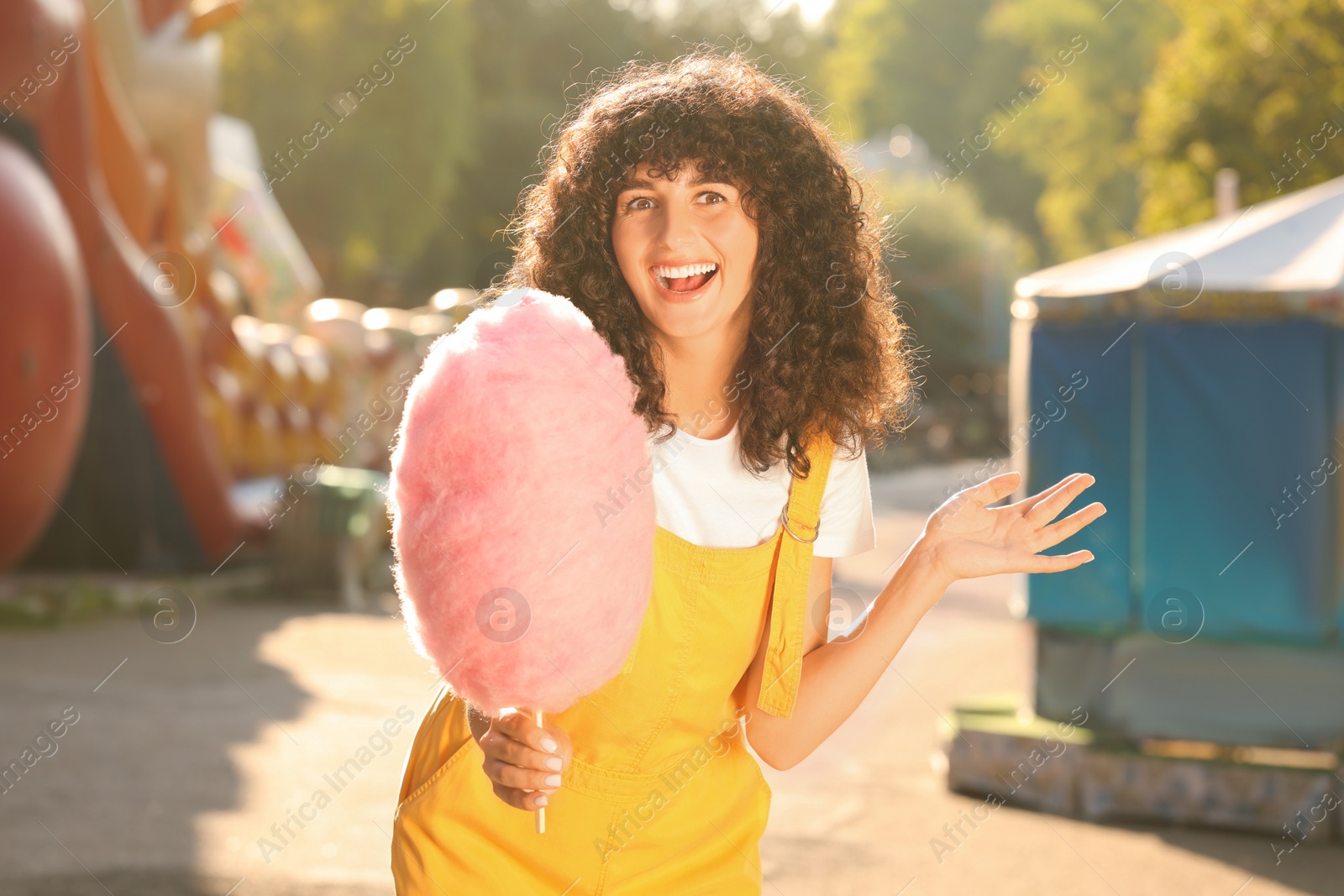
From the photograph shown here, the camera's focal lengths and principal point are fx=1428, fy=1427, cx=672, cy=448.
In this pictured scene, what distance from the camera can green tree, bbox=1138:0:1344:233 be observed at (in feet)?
43.9

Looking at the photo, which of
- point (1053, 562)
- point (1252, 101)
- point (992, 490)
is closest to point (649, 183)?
point (992, 490)

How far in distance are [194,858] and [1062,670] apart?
349 centimetres

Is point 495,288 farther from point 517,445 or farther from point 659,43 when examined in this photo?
point 659,43

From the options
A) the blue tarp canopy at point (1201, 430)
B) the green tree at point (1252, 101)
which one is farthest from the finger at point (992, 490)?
the green tree at point (1252, 101)

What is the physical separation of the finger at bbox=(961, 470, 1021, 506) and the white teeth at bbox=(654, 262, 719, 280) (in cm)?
52

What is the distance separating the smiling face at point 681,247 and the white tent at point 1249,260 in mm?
4185

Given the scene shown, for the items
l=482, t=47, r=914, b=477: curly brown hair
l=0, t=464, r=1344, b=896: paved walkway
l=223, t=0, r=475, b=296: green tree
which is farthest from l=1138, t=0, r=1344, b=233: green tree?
Result: l=223, t=0, r=475, b=296: green tree

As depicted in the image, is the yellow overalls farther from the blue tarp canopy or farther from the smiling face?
the blue tarp canopy

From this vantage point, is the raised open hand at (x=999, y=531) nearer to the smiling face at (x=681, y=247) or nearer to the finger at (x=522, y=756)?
the smiling face at (x=681, y=247)

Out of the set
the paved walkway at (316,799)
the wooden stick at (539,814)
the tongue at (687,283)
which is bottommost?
the paved walkway at (316,799)

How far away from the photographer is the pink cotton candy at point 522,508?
1.70 m

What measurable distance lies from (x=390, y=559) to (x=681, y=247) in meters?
12.3

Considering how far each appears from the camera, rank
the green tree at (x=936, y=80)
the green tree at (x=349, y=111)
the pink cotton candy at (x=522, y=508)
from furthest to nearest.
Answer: the green tree at (x=936, y=80) → the green tree at (x=349, y=111) → the pink cotton candy at (x=522, y=508)

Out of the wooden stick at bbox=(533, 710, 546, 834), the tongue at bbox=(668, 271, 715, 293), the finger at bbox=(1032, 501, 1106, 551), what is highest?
the tongue at bbox=(668, 271, 715, 293)
